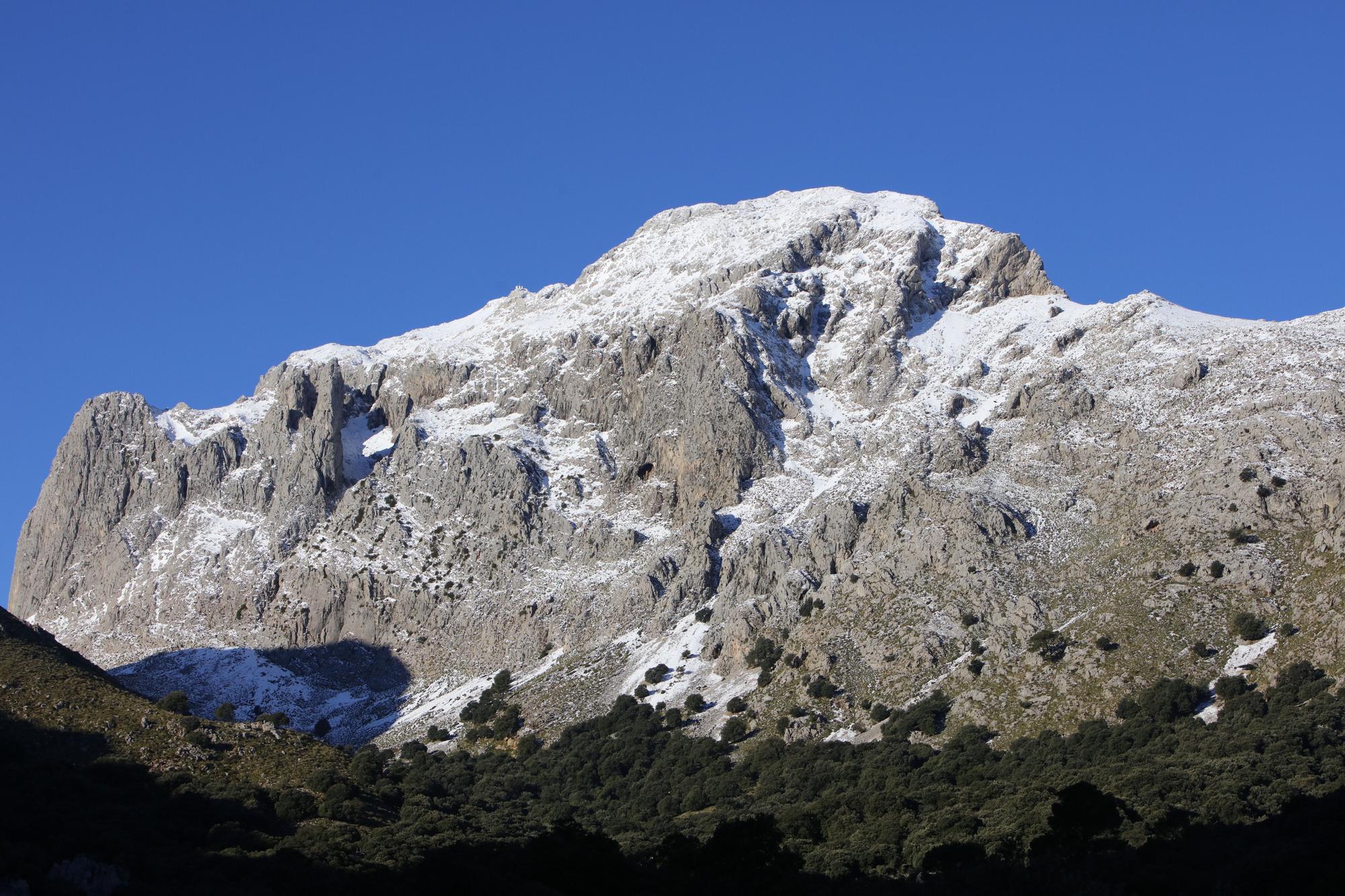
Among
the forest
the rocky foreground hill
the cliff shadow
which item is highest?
the rocky foreground hill

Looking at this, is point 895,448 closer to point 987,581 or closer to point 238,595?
point 987,581

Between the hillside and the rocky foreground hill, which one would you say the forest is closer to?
the hillside

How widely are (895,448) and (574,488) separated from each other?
37.9m

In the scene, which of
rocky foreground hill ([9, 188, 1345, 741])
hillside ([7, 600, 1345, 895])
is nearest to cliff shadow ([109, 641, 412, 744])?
rocky foreground hill ([9, 188, 1345, 741])

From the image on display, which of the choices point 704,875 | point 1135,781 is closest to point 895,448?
point 1135,781

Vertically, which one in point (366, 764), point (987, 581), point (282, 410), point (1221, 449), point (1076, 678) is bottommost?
point (366, 764)

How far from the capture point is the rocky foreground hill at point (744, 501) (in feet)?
342

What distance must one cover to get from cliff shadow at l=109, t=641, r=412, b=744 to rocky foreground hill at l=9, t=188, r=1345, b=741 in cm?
45

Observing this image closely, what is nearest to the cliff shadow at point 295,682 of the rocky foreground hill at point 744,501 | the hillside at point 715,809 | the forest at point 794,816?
the rocky foreground hill at point 744,501

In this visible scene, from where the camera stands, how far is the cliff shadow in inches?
5034

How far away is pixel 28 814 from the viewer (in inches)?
2311

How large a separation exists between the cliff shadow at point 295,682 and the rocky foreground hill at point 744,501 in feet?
1.49

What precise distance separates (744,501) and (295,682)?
5246 centimetres

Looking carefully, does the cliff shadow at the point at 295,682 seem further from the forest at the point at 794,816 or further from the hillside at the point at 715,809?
the forest at the point at 794,816
